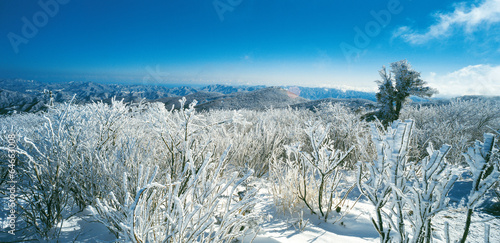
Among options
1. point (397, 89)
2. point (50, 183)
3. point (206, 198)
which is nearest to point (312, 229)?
point (206, 198)

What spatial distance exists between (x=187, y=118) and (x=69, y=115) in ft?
4.63

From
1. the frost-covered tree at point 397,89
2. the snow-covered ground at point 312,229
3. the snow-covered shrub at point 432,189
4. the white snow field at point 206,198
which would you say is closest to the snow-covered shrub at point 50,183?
the white snow field at point 206,198

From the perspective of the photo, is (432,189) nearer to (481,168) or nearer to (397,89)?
(481,168)

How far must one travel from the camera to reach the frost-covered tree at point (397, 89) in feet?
23.8

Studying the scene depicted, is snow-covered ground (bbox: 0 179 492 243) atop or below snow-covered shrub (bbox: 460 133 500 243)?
below

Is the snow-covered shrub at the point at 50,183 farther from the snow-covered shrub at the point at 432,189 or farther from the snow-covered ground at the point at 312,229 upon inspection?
the snow-covered shrub at the point at 432,189

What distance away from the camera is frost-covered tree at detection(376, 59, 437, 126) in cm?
726

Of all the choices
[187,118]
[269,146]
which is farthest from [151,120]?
[269,146]

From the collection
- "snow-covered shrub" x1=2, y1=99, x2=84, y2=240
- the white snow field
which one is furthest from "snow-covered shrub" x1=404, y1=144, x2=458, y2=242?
"snow-covered shrub" x1=2, y1=99, x2=84, y2=240

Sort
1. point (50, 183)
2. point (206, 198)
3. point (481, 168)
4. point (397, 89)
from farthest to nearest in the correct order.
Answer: point (397, 89) → point (50, 183) → point (206, 198) → point (481, 168)

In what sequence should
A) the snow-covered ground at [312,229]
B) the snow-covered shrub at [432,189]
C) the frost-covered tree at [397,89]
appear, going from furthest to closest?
the frost-covered tree at [397,89]
the snow-covered ground at [312,229]
the snow-covered shrub at [432,189]

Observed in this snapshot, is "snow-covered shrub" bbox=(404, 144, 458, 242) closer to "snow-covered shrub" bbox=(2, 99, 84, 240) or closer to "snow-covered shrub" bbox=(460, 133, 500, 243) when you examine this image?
"snow-covered shrub" bbox=(460, 133, 500, 243)

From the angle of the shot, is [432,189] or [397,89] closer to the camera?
[432,189]

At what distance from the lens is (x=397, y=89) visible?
751 centimetres
